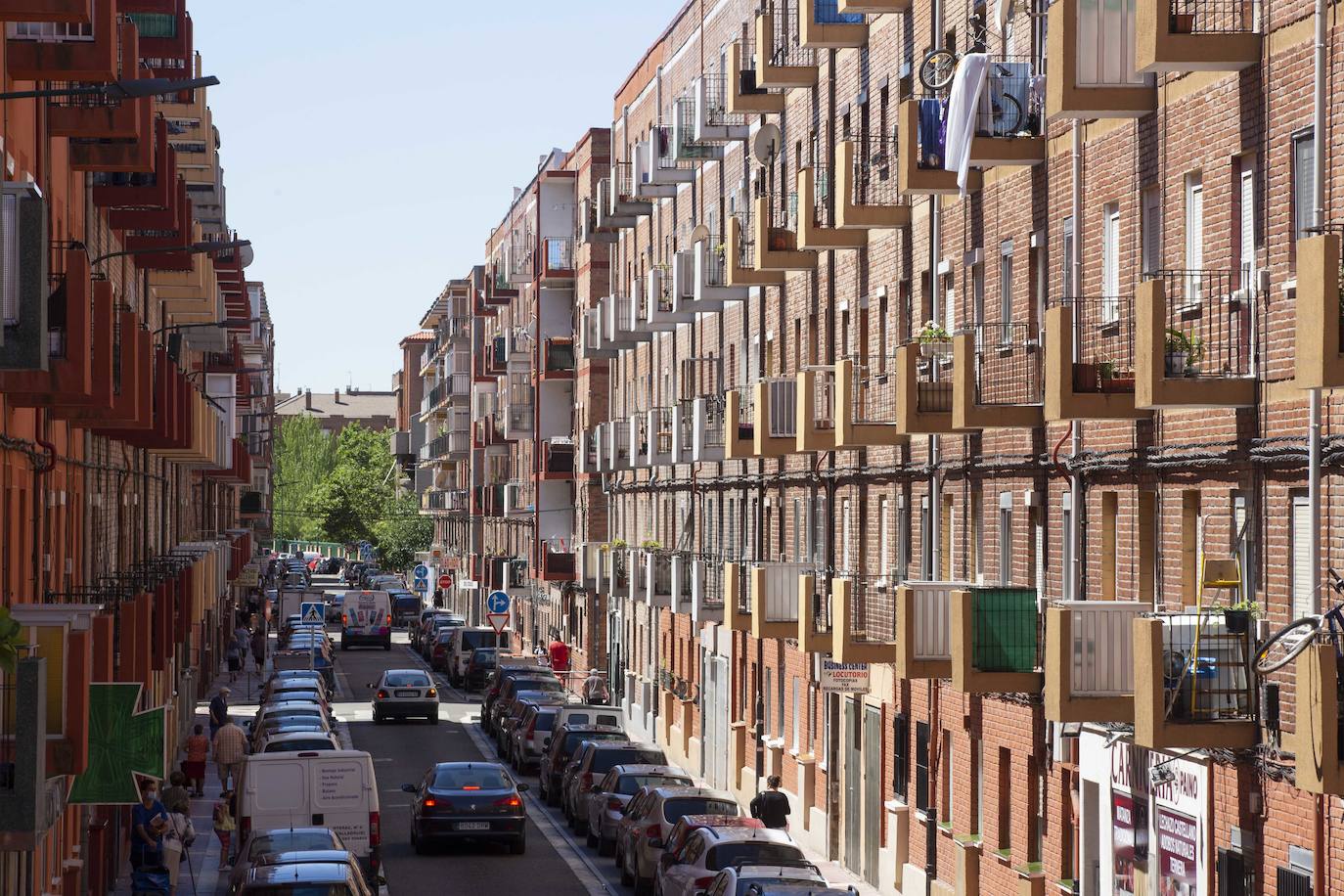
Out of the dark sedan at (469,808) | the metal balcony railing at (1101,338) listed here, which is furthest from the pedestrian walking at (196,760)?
the metal balcony railing at (1101,338)

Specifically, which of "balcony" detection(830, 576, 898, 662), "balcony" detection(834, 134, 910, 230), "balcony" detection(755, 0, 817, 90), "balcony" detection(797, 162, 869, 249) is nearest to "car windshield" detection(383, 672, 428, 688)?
"balcony" detection(755, 0, 817, 90)

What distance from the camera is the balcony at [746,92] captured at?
39.2 meters

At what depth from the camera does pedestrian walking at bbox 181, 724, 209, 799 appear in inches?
1606

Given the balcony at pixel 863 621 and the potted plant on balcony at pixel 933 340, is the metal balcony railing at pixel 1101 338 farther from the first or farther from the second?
the balcony at pixel 863 621

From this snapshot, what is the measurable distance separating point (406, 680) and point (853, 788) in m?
25.6

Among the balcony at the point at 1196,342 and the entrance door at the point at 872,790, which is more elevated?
the balcony at the point at 1196,342

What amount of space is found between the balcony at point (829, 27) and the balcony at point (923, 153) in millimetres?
7252

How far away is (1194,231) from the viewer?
21.0 m

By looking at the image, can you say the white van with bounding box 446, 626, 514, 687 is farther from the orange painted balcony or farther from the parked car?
the orange painted balcony

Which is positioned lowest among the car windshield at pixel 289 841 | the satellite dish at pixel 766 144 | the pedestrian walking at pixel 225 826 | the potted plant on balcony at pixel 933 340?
the pedestrian walking at pixel 225 826

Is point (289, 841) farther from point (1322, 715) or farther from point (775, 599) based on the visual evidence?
point (775, 599)

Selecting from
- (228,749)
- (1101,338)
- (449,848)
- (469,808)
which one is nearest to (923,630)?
(1101,338)

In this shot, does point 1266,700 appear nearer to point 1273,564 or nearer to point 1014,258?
point 1273,564

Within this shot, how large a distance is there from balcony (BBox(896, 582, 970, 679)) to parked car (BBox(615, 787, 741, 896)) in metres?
4.80
